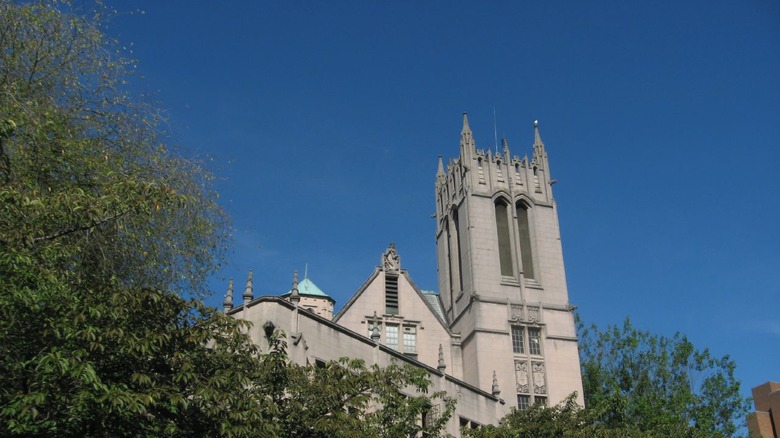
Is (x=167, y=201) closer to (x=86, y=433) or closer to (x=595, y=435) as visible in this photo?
(x=86, y=433)

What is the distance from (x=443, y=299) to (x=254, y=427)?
3186 cm

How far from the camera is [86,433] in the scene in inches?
504

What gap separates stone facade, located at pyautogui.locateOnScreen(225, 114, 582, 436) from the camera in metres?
38.6

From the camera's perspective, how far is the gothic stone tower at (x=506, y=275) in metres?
38.8

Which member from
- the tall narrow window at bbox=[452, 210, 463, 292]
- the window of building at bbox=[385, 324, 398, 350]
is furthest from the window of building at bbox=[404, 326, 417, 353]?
the tall narrow window at bbox=[452, 210, 463, 292]

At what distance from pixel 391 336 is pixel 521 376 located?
6.70 m

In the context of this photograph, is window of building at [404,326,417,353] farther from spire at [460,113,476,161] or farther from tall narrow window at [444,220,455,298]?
spire at [460,113,476,161]

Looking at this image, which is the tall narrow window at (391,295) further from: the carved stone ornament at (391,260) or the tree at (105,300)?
the tree at (105,300)

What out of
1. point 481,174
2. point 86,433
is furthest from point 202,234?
point 481,174

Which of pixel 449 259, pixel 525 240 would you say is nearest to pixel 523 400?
pixel 525 240

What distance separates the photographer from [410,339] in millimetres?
39875

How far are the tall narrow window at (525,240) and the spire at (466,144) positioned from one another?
13.0 feet

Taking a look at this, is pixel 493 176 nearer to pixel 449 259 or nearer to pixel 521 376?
pixel 449 259

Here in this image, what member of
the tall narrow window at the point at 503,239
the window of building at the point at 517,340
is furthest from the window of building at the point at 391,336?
the tall narrow window at the point at 503,239
